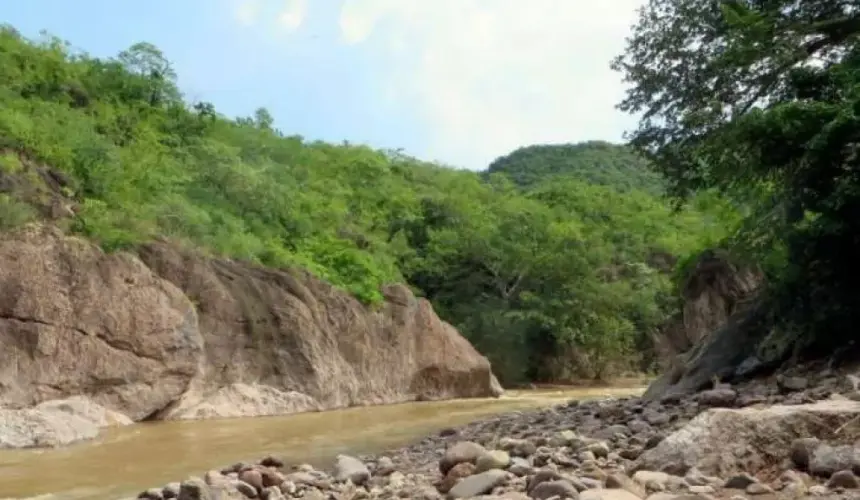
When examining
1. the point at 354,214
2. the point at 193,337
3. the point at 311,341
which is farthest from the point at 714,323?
the point at 354,214

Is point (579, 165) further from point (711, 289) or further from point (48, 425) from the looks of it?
point (48, 425)

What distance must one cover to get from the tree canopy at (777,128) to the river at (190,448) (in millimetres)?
6149

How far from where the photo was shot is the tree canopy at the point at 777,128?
35.6ft

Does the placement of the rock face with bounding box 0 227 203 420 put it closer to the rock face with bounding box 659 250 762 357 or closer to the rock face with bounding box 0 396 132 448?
the rock face with bounding box 0 396 132 448

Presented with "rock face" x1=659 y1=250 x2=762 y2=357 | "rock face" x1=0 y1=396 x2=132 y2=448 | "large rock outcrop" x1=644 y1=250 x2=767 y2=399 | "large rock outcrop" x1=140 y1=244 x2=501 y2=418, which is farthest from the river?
"rock face" x1=659 y1=250 x2=762 y2=357

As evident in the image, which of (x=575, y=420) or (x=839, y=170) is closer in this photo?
(x=839, y=170)

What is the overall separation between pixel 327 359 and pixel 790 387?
50.7ft

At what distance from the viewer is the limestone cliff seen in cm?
1725

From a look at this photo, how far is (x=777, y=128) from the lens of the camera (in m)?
11.0

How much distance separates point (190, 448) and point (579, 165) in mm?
64591

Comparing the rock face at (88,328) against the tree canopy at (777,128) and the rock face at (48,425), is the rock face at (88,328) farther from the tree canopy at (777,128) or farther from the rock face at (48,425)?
the tree canopy at (777,128)

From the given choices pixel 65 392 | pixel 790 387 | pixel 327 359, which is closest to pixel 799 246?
pixel 790 387

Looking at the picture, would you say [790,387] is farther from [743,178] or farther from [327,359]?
[327,359]

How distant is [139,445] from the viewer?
1391cm
